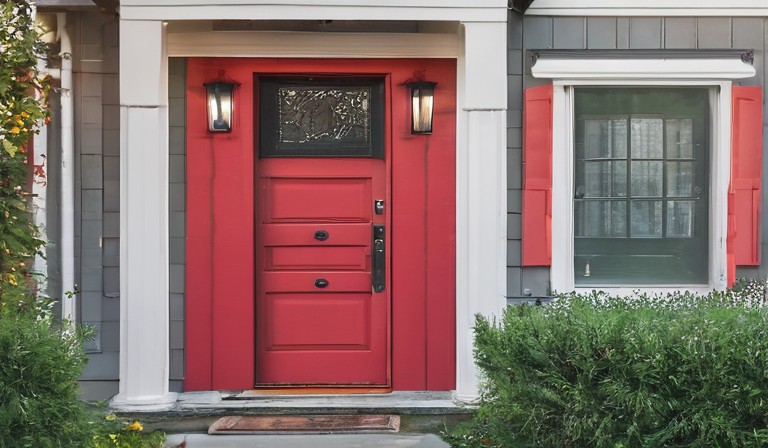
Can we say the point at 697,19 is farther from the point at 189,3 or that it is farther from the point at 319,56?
the point at 189,3

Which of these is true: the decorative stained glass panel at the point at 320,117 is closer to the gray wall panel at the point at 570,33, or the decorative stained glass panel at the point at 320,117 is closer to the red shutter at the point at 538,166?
the red shutter at the point at 538,166

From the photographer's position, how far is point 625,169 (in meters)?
6.77

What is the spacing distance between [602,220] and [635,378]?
2932 mm

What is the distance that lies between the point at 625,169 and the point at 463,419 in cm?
218

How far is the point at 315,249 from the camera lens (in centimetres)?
679

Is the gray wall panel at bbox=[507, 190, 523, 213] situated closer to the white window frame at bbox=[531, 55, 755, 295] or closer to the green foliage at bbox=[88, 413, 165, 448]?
the white window frame at bbox=[531, 55, 755, 295]

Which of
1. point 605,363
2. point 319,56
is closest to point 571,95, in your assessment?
point 319,56

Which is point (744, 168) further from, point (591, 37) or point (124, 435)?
point (124, 435)

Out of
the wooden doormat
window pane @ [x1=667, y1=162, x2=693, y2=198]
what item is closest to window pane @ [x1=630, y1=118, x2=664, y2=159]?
window pane @ [x1=667, y1=162, x2=693, y2=198]

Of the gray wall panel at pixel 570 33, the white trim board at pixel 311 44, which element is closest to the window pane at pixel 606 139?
the gray wall panel at pixel 570 33

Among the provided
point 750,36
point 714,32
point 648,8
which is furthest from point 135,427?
point 750,36

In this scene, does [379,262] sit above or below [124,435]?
above

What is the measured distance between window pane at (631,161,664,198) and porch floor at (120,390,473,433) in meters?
2.06

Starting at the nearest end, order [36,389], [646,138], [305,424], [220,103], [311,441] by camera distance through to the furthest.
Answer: [36,389] < [311,441] < [305,424] < [220,103] < [646,138]
